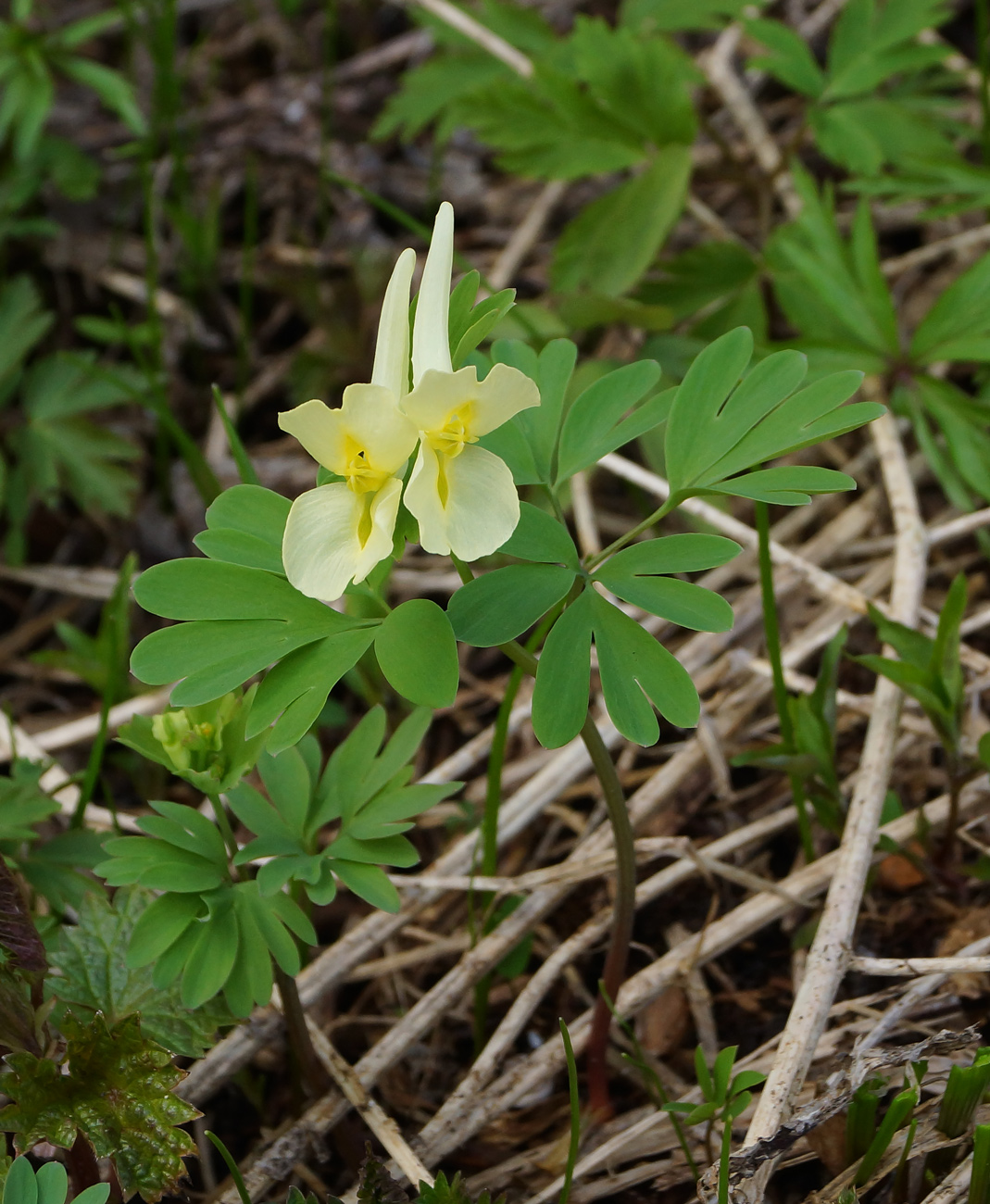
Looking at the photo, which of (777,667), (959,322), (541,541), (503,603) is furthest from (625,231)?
(503,603)

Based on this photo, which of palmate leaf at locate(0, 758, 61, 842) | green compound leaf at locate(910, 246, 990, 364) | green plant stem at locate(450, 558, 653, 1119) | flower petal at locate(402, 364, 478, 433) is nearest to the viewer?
flower petal at locate(402, 364, 478, 433)

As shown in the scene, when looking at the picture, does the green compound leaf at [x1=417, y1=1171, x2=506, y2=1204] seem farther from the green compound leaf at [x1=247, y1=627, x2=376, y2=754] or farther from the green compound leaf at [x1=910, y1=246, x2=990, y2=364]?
the green compound leaf at [x1=910, y1=246, x2=990, y2=364]

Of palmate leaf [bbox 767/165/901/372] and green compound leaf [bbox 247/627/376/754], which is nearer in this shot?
green compound leaf [bbox 247/627/376/754]

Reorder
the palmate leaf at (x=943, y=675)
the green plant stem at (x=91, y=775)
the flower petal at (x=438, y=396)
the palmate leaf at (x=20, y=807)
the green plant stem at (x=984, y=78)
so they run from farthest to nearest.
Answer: the green plant stem at (x=984, y=78)
the green plant stem at (x=91, y=775)
the palmate leaf at (x=943, y=675)
the palmate leaf at (x=20, y=807)
the flower petal at (x=438, y=396)

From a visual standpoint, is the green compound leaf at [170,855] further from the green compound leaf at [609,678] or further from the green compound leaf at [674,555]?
the green compound leaf at [674,555]

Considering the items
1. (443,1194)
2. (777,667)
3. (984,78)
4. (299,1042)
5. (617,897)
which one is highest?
(984,78)

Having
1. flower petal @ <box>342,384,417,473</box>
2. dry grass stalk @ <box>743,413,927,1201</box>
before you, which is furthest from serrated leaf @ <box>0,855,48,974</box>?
dry grass stalk @ <box>743,413,927,1201</box>

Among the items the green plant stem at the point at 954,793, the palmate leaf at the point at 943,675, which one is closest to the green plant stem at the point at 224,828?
the palmate leaf at the point at 943,675

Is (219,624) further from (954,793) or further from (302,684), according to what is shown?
(954,793)
